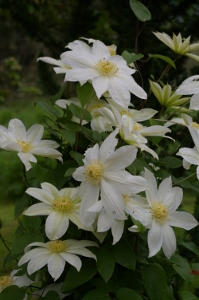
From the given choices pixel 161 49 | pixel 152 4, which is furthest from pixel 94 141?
pixel 152 4

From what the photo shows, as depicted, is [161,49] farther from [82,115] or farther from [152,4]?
[82,115]

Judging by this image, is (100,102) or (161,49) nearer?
(100,102)

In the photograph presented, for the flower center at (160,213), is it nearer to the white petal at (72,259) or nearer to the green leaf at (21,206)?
the white petal at (72,259)

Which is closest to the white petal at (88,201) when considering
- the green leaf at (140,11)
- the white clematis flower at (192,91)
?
the white clematis flower at (192,91)

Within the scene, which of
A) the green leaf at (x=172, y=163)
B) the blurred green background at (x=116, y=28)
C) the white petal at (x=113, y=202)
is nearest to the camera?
the white petal at (x=113, y=202)

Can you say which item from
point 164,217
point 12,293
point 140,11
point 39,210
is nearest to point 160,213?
point 164,217

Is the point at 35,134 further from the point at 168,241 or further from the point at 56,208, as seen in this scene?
the point at 168,241

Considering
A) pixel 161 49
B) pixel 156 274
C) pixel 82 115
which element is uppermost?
pixel 82 115

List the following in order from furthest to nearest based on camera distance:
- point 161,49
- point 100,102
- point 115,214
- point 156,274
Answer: point 161,49 → point 100,102 → point 156,274 → point 115,214
